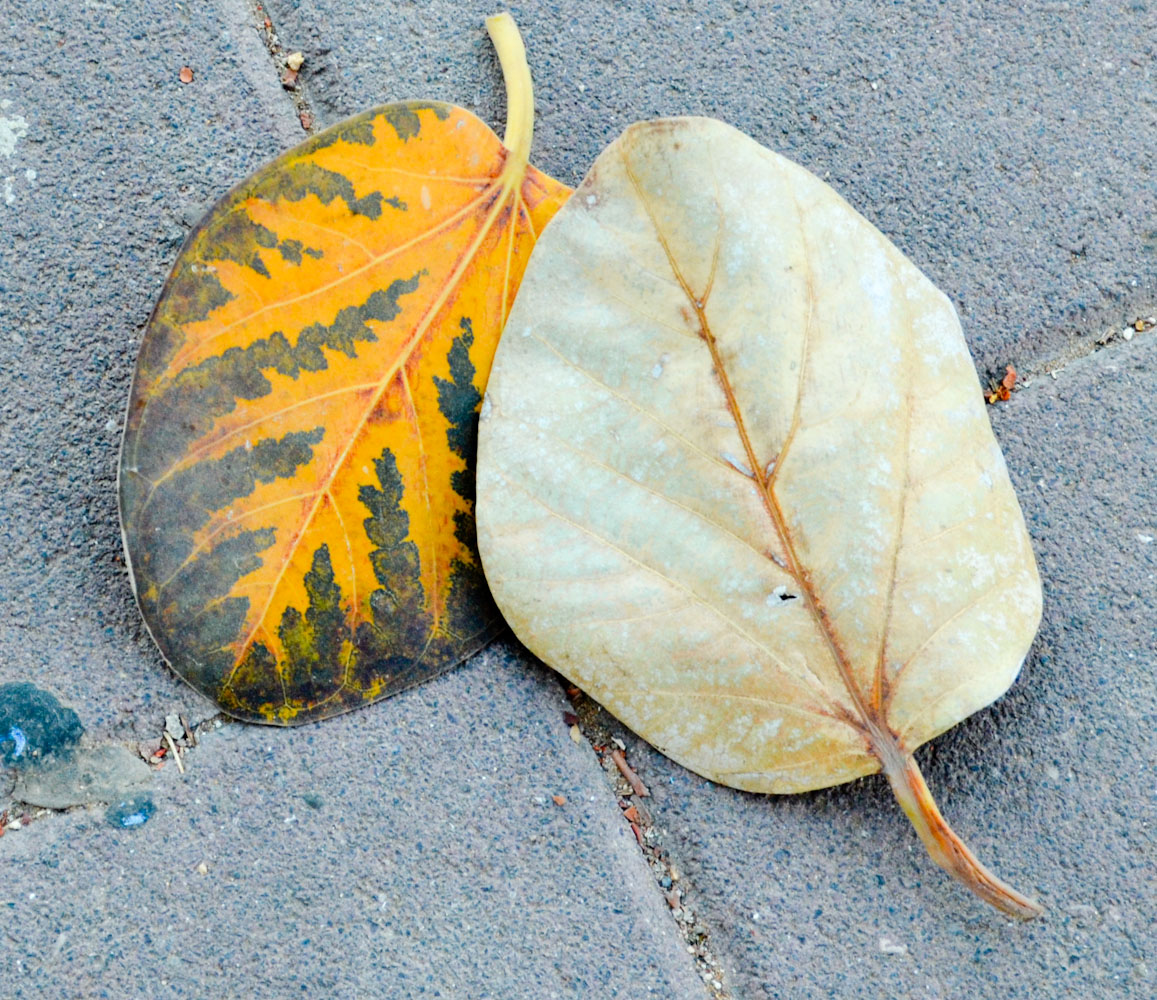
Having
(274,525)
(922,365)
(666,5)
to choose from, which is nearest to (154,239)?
(274,525)

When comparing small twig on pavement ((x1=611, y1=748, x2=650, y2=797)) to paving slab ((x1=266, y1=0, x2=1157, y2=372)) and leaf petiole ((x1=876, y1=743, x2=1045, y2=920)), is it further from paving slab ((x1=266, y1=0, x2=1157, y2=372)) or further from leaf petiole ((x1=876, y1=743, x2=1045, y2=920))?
paving slab ((x1=266, y1=0, x2=1157, y2=372))

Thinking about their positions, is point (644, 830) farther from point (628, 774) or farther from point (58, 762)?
point (58, 762)

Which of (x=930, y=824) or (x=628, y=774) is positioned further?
(x=628, y=774)

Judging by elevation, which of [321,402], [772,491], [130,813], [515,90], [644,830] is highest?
[515,90]

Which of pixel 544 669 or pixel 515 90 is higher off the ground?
pixel 515 90

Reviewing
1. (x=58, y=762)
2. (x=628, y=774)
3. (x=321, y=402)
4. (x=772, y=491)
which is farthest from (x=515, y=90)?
(x=58, y=762)

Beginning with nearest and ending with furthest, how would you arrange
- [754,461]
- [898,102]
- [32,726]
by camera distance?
[754,461], [32,726], [898,102]

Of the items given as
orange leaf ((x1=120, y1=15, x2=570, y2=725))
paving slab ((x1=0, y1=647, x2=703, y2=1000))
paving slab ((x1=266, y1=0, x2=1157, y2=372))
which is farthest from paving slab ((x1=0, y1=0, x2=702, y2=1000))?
paving slab ((x1=266, y1=0, x2=1157, y2=372))

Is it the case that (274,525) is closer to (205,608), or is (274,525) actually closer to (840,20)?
(205,608)
